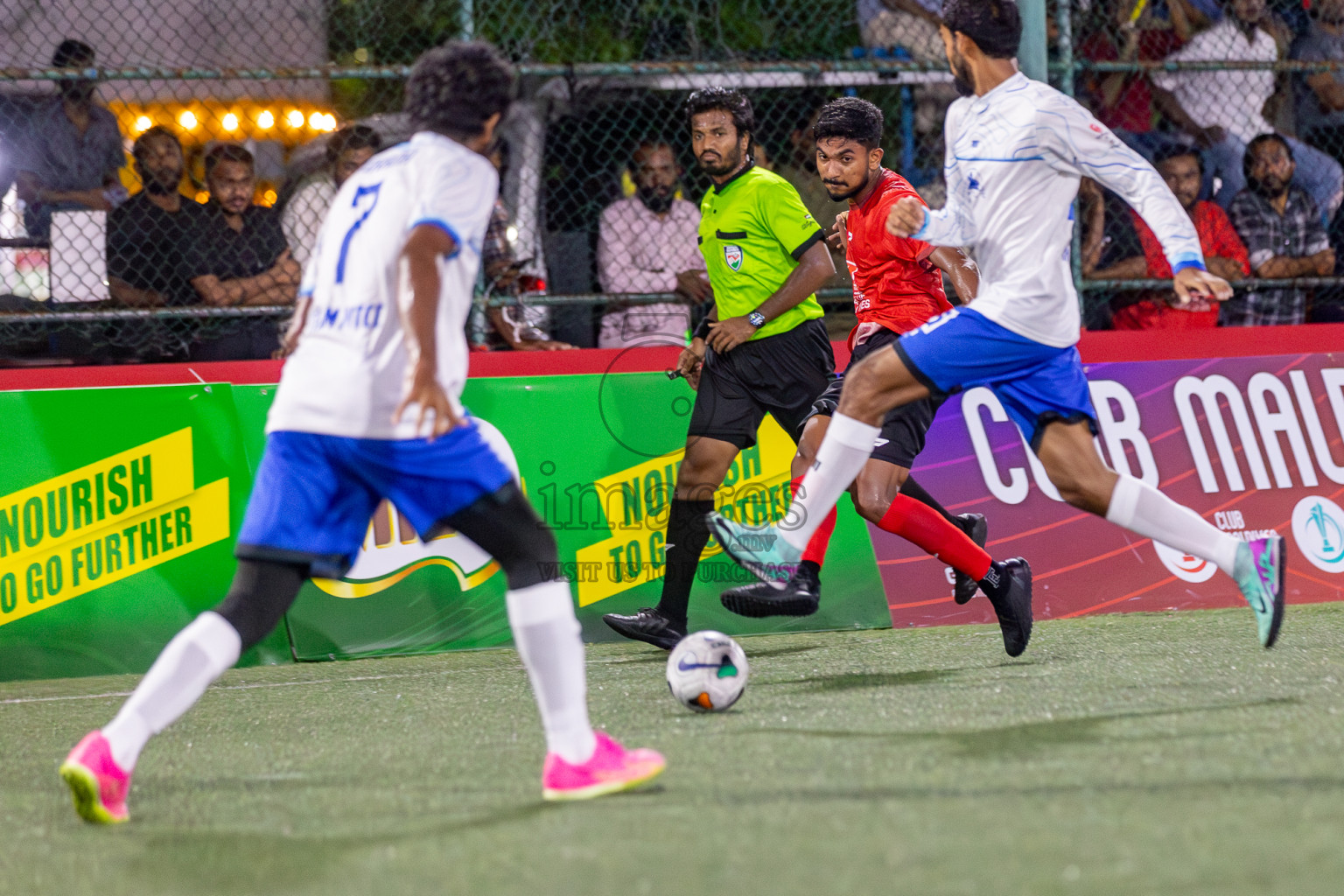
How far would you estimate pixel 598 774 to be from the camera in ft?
10.5

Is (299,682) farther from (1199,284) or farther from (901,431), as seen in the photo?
(1199,284)

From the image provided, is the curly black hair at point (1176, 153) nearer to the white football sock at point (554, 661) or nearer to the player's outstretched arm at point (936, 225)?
the player's outstretched arm at point (936, 225)

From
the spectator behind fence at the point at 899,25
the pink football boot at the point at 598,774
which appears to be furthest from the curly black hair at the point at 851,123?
the pink football boot at the point at 598,774

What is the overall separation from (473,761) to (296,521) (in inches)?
36.7

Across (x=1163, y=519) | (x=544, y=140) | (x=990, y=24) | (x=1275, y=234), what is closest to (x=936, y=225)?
(x=990, y=24)

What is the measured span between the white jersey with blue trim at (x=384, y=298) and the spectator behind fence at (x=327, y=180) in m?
4.33

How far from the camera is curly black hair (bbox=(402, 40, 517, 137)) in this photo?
10.6ft

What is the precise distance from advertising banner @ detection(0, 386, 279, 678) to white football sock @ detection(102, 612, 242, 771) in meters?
3.26

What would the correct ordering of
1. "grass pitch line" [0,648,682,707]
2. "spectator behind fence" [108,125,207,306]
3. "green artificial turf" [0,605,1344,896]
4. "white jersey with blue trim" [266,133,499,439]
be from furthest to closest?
"spectator behind fence" [108,125,207,306]
"grass pitch line" [0,648,682,707]
"white jersey with blue trim" [266,133,499,439]
"green artificial turf" [0,605,1344,896]

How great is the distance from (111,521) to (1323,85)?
6896 millimetres

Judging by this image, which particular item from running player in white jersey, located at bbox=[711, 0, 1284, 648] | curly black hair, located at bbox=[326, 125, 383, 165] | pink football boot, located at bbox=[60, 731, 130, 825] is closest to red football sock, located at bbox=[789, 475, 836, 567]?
running player in white jersey, located at bbox=[711, 0, 1284, 648]

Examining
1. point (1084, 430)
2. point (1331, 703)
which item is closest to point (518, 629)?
point (1084, 430)

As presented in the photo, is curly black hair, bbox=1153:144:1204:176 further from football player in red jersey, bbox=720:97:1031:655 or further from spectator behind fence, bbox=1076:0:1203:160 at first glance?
football player in red jersey, bbox=720:97:1031:655

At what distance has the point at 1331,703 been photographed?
13.1ft
